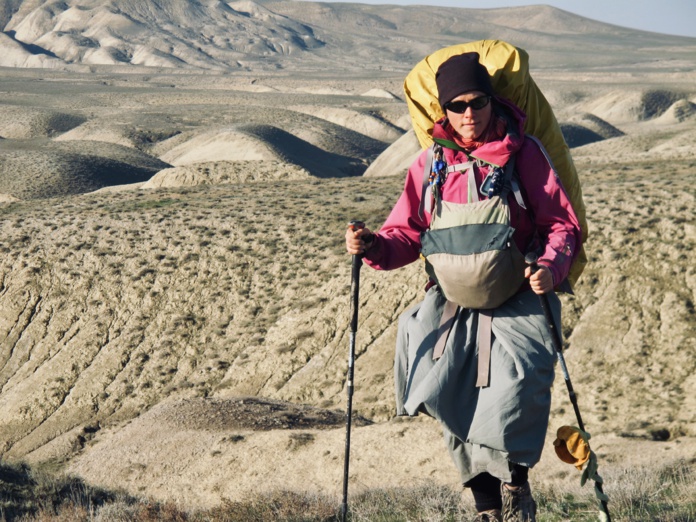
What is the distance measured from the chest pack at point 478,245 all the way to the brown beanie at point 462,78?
16.0 inches

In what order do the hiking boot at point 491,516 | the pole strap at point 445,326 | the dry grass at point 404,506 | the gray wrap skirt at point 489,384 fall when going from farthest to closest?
the dry grass at point 404,506
the hiking boot at point 491,516
the pole strap at point 445,326
the gray wrap skirt at point 489,384

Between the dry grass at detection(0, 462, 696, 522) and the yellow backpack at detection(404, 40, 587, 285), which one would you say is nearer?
the yellow backpack at detection(404, 40, 587, 285)

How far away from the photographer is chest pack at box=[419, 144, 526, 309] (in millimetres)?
4797

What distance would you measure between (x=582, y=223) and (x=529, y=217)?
346mm

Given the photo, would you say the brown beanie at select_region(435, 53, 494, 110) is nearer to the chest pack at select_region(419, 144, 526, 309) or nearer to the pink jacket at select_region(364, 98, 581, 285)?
the pink jacket at select_region(364, 98, 581, 285)

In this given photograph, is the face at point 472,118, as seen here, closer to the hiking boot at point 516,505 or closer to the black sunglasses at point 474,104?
the black sunglasses at point 474,104

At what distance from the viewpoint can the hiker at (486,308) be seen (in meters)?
4.80

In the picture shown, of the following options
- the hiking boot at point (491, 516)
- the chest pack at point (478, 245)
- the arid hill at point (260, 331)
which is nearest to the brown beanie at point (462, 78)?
the chest pack at point (478, 245)

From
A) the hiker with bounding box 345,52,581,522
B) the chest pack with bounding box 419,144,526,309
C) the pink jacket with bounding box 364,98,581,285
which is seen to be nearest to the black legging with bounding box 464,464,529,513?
the hiker with bounding box 345,52,581,522

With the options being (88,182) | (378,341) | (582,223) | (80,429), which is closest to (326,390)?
(378,341)

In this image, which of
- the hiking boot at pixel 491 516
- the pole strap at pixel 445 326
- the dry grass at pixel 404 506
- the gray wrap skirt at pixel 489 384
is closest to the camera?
the gray wrap skirt at pixel 489 384

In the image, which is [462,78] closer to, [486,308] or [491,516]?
[486,308]

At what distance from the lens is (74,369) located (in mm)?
20984

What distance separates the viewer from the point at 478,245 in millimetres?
4812
